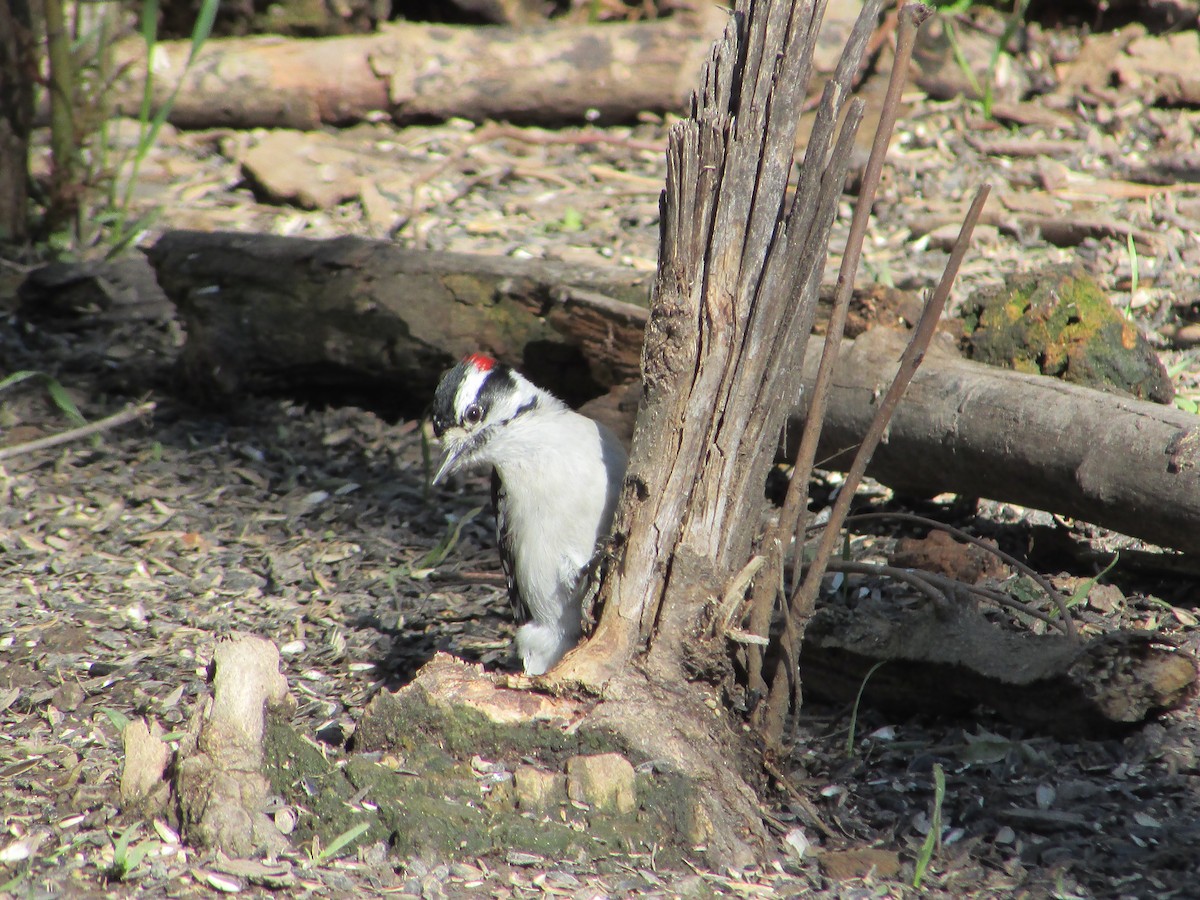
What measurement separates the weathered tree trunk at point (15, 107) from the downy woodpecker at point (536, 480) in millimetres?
3612

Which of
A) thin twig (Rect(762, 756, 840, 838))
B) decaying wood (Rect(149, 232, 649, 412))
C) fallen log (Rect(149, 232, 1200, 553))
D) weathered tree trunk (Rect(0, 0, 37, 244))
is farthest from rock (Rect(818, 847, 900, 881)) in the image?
weathered tree trunk (Rect(0, 0, 37, 244))

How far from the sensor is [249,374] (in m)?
5.45

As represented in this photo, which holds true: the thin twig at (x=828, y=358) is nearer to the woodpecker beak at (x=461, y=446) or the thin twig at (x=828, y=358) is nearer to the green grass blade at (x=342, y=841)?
the green grass blade at (x=342, y=841)

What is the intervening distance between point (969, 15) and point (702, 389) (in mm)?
6746

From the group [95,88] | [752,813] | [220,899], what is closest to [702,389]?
[752,813]

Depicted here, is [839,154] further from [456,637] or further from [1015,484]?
[456,637]

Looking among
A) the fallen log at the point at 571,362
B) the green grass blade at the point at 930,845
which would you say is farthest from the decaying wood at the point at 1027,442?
the green grass blade at the point at 930,845

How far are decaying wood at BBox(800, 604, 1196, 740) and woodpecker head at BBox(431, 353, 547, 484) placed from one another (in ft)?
3.86

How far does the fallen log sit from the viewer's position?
3.59m

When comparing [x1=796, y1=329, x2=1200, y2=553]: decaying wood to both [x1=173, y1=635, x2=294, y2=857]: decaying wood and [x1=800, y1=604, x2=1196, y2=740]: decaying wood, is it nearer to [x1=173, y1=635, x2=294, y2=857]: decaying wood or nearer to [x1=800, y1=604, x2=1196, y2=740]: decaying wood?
[x1=800, y1=604, x2=1196, y2=740]: decaying wood

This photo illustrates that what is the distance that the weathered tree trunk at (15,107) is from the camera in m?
6.17

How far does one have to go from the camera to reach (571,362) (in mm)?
5113

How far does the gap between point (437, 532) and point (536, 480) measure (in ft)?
3.72

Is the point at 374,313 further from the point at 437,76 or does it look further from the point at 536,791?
the point at 437,76
